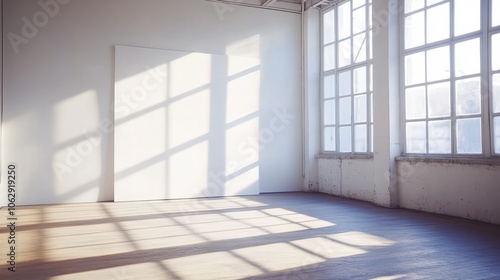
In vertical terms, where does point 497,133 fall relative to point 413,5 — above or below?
below

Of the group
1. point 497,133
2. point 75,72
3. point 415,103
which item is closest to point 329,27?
point 415,103

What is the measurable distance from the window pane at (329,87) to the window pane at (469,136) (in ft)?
9.90

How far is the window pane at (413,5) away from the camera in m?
5.80

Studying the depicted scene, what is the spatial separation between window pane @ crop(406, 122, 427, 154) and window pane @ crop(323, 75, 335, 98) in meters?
2.16

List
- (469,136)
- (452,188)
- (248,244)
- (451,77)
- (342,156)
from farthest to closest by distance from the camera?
(342,156) → (451,77) → (452,188) → (469,136) → (248,244)

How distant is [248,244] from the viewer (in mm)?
3771

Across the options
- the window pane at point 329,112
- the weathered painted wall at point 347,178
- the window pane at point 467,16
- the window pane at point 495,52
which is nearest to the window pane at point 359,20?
the window pane at point 329,112

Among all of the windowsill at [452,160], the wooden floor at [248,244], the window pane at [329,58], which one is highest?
the window pane at [329,58]

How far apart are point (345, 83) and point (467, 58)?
8.61 feet

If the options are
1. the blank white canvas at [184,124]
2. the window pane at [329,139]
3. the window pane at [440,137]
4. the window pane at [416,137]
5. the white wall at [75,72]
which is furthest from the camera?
the window pane at [329,139]

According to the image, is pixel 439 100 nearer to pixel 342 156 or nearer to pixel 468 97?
pixel 468 97

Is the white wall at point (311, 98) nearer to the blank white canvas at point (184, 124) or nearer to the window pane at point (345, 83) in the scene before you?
the window pane at point (345, 83)

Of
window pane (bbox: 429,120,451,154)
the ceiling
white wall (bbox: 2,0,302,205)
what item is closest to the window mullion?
window pane (bbox: 429,120,451,154)

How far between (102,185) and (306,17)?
5236 millimetres
